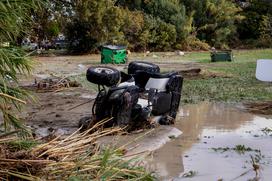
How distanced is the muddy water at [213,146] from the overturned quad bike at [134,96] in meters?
0.57

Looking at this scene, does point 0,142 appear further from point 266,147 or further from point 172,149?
point 266,147

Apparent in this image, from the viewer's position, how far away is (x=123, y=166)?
4.40 m

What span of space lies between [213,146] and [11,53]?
3.71m

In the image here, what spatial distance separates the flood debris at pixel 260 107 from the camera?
36.7ft

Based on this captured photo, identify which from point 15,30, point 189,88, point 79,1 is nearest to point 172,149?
point 15,30

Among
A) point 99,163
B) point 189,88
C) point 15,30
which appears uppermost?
point 15,30

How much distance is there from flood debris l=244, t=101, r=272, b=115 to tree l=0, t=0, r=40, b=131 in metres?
6.62

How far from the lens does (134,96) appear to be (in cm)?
824

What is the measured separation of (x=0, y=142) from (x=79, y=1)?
2291 centimetres

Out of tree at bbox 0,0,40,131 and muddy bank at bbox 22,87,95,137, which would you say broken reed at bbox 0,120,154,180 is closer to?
tree at bbox 0,0,40,131

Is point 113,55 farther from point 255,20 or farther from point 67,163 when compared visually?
point 67,163

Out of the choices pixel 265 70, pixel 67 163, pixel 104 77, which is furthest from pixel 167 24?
pixel 67 163

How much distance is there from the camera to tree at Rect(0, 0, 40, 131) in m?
4.88

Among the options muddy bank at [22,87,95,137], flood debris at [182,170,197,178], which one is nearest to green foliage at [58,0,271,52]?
muddy bank at [22,87,95,137]
